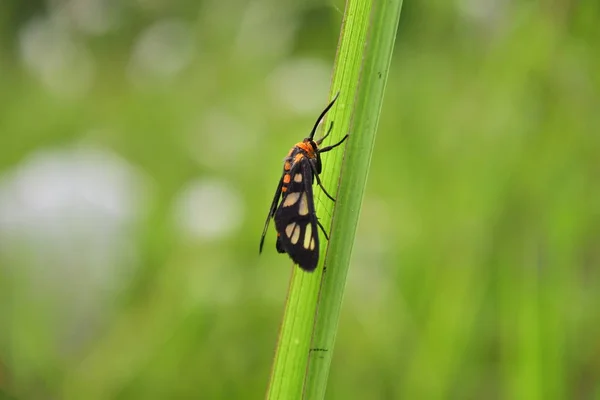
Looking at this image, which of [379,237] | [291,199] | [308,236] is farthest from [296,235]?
[379,237]

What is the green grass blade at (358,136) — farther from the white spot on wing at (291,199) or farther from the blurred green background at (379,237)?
the blurred green background at (379,237)

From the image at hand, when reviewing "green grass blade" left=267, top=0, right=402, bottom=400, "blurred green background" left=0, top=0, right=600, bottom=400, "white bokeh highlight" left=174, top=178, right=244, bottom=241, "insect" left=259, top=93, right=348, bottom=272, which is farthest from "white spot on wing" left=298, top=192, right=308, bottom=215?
"white bokeh highlight" left=174, top=178, right=244, bottom=241

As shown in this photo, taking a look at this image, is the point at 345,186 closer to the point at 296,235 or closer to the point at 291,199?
the point at 296,235

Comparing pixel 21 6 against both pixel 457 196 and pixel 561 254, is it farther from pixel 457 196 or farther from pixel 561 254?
pixel 561 254

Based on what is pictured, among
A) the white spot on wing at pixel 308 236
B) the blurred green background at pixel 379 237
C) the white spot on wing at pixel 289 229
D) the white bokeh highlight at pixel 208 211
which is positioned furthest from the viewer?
the white bokeh highlight at pixel 208 211

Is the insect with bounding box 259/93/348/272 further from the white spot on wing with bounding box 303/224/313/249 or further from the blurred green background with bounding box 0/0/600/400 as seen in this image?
the blurred green background with bounding box 0/0/600/400

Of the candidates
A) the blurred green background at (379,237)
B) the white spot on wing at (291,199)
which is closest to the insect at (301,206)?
the white spot on wing at (291,199)
